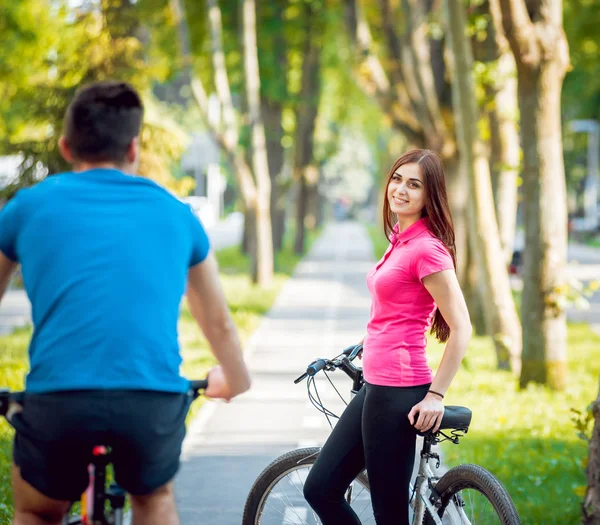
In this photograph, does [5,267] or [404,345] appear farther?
[404,345]

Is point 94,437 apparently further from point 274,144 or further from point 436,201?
point 274,144

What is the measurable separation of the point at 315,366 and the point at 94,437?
4.61 ft

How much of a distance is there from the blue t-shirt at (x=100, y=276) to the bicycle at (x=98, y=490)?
14 centimetres

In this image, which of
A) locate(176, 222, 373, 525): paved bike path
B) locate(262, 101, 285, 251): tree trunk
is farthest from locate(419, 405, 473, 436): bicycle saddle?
locate(262, 101, 285, 251): tree trunk

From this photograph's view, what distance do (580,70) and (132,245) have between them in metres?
28.5

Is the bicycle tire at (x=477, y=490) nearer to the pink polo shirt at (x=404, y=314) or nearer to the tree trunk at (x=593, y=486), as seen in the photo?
the pink polo shirt at (x=404, y=314)

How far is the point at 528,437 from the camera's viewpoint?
8422 mm

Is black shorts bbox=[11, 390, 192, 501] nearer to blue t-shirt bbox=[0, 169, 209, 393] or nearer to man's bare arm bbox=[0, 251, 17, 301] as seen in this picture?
blue t-shirt bbox=[0, 169, 209, 393]

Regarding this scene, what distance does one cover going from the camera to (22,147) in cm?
1641

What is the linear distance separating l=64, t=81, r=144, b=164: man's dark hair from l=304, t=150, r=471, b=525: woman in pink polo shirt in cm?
126

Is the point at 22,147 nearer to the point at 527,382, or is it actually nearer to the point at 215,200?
the point at 527,382

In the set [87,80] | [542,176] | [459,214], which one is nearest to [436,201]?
[542,176]

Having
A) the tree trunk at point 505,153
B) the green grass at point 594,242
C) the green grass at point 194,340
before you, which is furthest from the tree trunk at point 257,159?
the green grass at point 594,242

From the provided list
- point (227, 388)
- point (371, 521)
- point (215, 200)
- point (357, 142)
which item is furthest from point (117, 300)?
point (357, 142)
